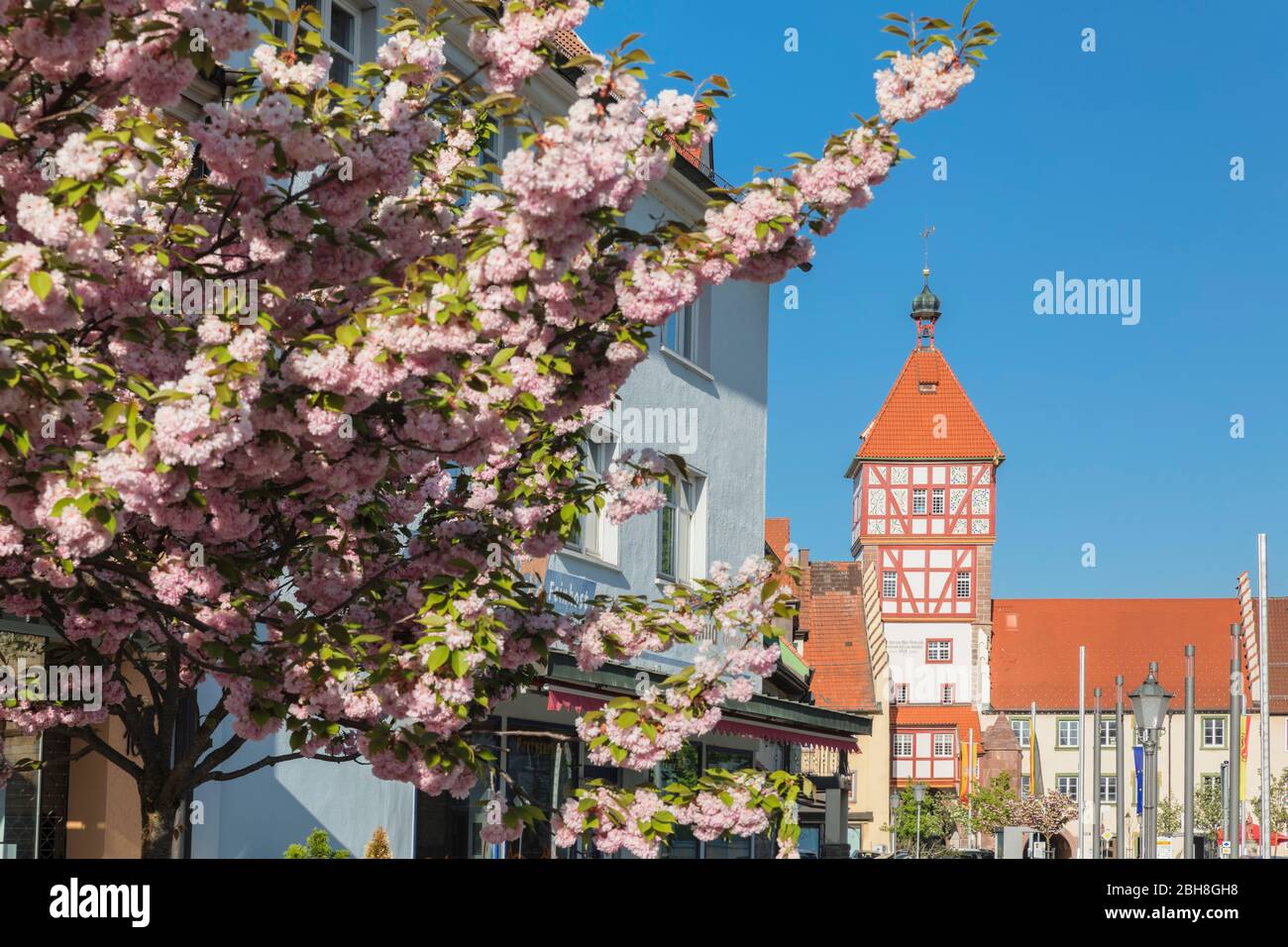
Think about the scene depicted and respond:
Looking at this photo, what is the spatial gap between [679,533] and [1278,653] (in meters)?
91.1

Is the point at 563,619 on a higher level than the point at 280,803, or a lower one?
higher

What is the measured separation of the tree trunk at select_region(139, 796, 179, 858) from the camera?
7.77 meters

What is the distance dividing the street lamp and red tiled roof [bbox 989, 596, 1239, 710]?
3084 inches

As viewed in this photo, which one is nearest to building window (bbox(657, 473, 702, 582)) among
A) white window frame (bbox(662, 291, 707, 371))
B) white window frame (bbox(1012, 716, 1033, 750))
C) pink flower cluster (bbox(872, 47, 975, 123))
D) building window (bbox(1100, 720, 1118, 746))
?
white window frame (bbox(662, 291, 707, 371))

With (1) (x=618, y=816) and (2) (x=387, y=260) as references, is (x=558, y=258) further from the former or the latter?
(1) (x=618, y=816)

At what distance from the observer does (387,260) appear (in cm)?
694

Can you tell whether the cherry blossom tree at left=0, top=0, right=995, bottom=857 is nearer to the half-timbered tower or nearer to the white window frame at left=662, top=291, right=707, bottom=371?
the white window frame at left=662, top=291, right=707, bottom=371

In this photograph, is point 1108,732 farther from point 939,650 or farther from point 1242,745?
point 1242,745

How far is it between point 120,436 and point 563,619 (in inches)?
112

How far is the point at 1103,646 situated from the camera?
111750 millimetres

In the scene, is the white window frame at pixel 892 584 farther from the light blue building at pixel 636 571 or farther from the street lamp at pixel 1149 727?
the street lamp at pixel 1149 727
